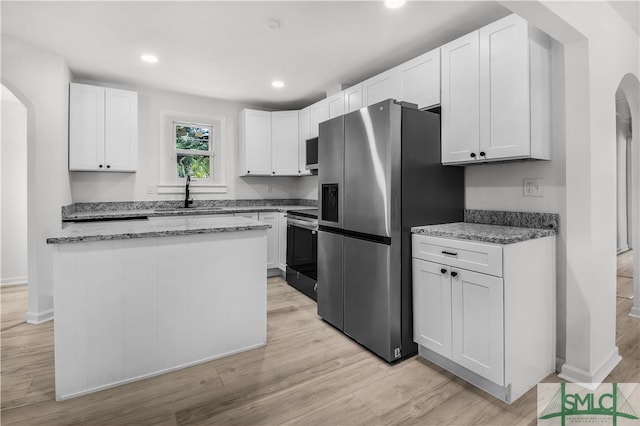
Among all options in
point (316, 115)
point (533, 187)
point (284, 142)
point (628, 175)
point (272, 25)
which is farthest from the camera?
point (628, 175)

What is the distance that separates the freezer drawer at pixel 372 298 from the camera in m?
2.20

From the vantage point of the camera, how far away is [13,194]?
4113mm

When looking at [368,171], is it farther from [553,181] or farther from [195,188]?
[195,188]

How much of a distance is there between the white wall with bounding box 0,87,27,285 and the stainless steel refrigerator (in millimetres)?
4118

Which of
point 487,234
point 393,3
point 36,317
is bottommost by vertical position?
point 36,317

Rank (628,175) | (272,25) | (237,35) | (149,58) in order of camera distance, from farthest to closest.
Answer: (628,175)
(149,58)
(237,35)
(272,25)

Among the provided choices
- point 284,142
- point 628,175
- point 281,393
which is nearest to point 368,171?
point 281,393

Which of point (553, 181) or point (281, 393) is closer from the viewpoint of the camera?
point (281, 393)

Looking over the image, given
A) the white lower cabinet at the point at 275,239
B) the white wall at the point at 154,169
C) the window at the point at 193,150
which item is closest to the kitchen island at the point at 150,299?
the white lower cabinet at the point at 275,239

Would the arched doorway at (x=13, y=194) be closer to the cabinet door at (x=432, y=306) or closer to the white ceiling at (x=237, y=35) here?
the white ceiling at (x=237, y=35)

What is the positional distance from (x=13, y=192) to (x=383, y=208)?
15.5 ft

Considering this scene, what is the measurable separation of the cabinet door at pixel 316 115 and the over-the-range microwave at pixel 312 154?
0.08 metres

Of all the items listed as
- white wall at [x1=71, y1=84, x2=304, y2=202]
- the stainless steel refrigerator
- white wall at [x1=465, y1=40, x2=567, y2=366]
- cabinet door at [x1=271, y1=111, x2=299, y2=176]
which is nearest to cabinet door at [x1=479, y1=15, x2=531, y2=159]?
white wall at [x1=465, y1=40, x2=567, y2=366]

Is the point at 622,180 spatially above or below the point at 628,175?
below
